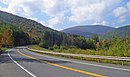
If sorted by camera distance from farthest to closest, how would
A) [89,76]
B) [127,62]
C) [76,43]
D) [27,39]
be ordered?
1. [76,43]
2. [27,39]
3. [127,62]
4. [89,76]

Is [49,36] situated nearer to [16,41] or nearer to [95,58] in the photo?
[16,41]

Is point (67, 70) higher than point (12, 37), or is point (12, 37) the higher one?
point (12, 37)

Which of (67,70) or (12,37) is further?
(12,37)

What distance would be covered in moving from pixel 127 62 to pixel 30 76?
9.37 meters

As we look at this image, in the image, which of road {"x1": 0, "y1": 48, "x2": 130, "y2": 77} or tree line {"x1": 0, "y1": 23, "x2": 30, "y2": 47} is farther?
tree line {"x1": 0, "y1": 23, "x2": 30, "y2": 47}

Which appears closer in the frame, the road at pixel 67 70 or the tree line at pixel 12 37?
the road at pixel 67 70

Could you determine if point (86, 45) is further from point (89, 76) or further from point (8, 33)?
point (89, 76)

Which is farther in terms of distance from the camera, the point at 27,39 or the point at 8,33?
the point at 27,39

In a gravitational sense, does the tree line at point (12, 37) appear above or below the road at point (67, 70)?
above

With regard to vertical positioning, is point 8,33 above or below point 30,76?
above

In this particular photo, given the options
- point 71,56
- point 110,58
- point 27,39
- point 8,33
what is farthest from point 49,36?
point 110,58

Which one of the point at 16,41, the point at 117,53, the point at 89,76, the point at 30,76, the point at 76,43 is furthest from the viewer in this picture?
the point at 76,43

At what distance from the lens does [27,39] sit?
17238 centimetres

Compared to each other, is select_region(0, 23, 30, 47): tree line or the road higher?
select_region(0, 23, 30, 47): tree line
